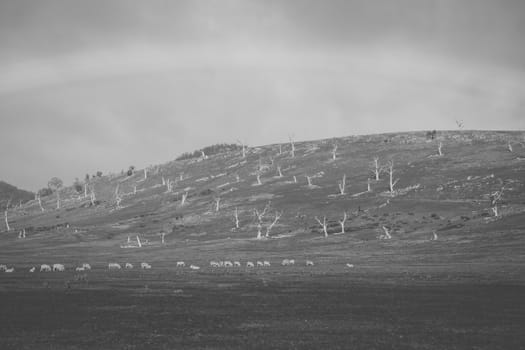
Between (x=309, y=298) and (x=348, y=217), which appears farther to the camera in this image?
(x=348, y=217)

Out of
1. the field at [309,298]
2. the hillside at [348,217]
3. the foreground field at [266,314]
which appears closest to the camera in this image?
the foreground field at [266,314]

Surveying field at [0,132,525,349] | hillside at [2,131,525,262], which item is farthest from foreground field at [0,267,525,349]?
hillside at [2,131,525,262]

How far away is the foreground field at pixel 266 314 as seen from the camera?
22.0 meters

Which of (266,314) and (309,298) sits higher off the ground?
(266,314)

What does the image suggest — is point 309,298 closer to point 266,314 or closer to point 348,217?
point 266,314

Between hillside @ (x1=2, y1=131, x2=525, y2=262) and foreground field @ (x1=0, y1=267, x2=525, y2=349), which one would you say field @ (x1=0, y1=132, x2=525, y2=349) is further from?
hillside @ (x1=2, y1=131, x2=525, y2=262)

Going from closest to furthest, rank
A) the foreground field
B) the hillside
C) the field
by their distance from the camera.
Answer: the foreground field, the field, the hillside

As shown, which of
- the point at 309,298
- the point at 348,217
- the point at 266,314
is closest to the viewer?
the point at 266,314

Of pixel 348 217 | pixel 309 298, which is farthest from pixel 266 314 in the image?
pixel 348 217

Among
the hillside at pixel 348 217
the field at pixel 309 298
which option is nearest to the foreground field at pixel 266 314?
the field at pixel 309 298

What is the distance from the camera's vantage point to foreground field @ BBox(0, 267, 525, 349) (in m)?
22.0

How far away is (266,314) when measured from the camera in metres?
29.4

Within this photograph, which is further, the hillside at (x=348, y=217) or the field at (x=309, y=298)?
the hillside at (x=348, y=217)

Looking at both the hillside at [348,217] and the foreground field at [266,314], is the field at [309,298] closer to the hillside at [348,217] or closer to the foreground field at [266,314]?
the foreground field at [266,314]
